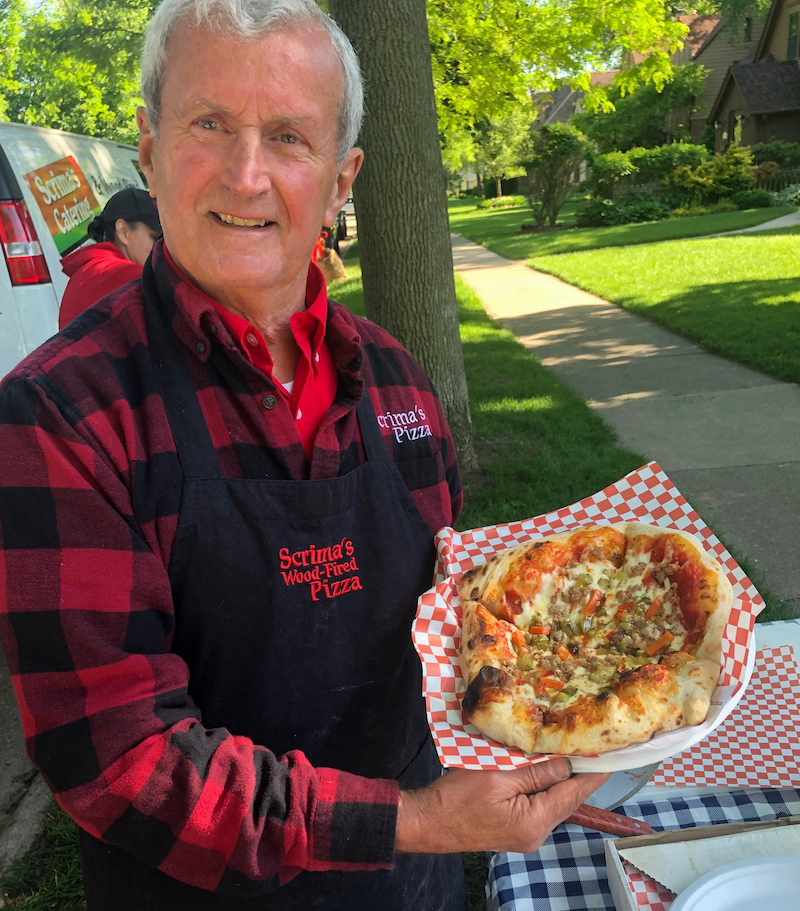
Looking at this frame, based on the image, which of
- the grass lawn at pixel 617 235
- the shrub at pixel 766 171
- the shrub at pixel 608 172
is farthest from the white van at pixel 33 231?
the shrub at pixel 766 171

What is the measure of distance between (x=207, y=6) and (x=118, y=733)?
1.30 meters

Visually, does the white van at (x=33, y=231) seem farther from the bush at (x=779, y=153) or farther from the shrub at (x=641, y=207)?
the bush at (x=779, y=153)

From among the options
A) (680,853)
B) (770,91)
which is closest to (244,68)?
(680,853)

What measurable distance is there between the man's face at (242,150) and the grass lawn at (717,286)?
7.07m

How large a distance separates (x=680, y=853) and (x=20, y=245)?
4.77 meters

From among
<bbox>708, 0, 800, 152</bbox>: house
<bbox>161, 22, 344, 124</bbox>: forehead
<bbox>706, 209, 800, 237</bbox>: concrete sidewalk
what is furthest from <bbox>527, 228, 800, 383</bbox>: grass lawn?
<bbox>708, 0, 800, 152</bbox>: house

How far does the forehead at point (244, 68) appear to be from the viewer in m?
1.59

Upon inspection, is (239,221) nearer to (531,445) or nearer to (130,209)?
(130,209)

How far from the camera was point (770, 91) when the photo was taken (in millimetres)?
32625

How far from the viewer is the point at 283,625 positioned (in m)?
1.67

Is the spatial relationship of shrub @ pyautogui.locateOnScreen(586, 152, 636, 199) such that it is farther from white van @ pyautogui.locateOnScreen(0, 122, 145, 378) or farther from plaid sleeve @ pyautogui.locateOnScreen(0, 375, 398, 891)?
plaid sleeve @ pyautogui.locateOnScreen(0, 375, 398, 891)

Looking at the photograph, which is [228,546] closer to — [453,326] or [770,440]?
[453,326]

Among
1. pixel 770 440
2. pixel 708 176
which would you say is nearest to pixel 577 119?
pixel 708 176

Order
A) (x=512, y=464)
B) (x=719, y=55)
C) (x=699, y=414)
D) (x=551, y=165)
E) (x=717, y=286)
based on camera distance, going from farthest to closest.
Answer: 1. (x=719, y=55)
2. (x=551, y=165)
3. (x=717, y=286)
4. (x=699, y=414)
5. (x=512, y=464)
